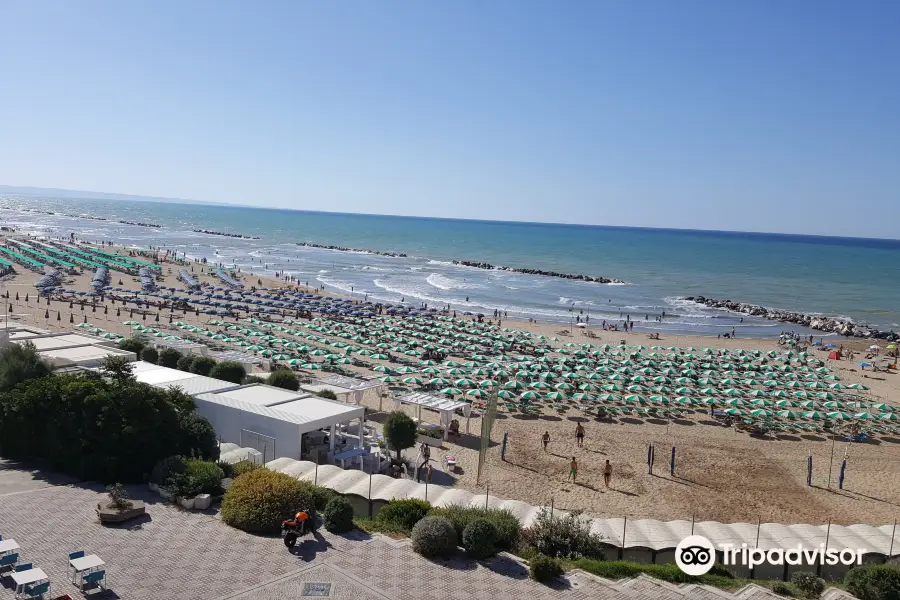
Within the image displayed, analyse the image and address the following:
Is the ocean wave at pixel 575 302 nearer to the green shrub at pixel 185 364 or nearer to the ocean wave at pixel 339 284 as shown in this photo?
the ocean wave at pixel 339 284

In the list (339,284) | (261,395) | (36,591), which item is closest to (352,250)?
(339,284)

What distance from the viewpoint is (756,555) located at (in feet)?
40.1

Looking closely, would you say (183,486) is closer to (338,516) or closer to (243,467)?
(243,467)

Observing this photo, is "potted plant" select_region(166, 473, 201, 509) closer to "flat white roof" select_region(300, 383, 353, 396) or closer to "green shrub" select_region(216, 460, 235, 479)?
"green shrub" select_region(216, 460, 235, 479)

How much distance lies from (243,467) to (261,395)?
4923mm

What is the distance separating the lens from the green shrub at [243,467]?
45.8 ft

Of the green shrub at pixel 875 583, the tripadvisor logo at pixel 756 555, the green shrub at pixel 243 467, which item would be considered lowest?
the tripadvisor logo at pixel 756 555

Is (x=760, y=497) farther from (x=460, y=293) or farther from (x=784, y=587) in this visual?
(x=460, y=293)

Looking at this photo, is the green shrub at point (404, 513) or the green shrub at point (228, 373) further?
the green shrub at point (228, 373)

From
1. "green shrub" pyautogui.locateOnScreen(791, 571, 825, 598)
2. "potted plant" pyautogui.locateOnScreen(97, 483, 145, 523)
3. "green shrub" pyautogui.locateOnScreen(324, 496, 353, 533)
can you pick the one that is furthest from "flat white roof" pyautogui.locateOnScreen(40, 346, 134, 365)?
"green shrub" pyautogui.locateOnScreen(791, 571, 825, 598)

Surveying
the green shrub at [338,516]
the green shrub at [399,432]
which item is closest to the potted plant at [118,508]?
the green shrub at [338,516]

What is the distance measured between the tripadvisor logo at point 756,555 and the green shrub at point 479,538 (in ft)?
11.0

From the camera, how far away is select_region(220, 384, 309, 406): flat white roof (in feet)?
60.3

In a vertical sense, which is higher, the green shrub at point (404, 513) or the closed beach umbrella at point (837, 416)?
the green shrub at point (404, 513)
